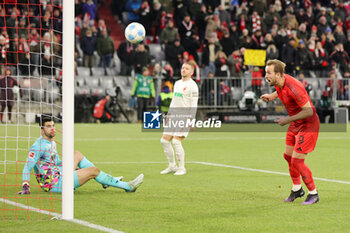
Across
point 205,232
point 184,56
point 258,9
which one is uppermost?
point 258,9

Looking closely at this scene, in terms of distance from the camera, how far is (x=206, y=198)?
9156 mm

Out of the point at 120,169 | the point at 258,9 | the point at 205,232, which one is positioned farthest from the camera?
the point at 258,9

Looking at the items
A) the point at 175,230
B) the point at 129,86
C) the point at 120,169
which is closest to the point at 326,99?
the point at 129,86

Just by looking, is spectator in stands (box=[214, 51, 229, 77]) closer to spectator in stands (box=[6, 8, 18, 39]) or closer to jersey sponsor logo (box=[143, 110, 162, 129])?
jersey sponsor logo (box=[143, 110, 162, 129])

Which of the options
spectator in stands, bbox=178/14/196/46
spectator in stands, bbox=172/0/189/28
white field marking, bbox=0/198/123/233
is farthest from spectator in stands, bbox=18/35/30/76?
white field marking, bbox=0/198/123/233

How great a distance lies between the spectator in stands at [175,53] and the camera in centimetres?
2853

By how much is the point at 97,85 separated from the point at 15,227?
69.8 feet

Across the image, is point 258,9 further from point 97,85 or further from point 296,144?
point 296,144

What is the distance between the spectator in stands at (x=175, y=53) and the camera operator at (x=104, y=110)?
3.02 metres

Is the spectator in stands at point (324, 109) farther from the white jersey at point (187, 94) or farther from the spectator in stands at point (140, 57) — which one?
the white jersey at point (187, 94)

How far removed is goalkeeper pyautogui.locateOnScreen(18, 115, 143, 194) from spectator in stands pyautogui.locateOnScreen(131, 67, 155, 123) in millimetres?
18075

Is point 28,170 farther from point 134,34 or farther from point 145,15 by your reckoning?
point 145,15

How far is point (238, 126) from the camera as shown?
26781 millimetres

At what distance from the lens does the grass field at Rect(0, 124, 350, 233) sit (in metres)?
7.09
